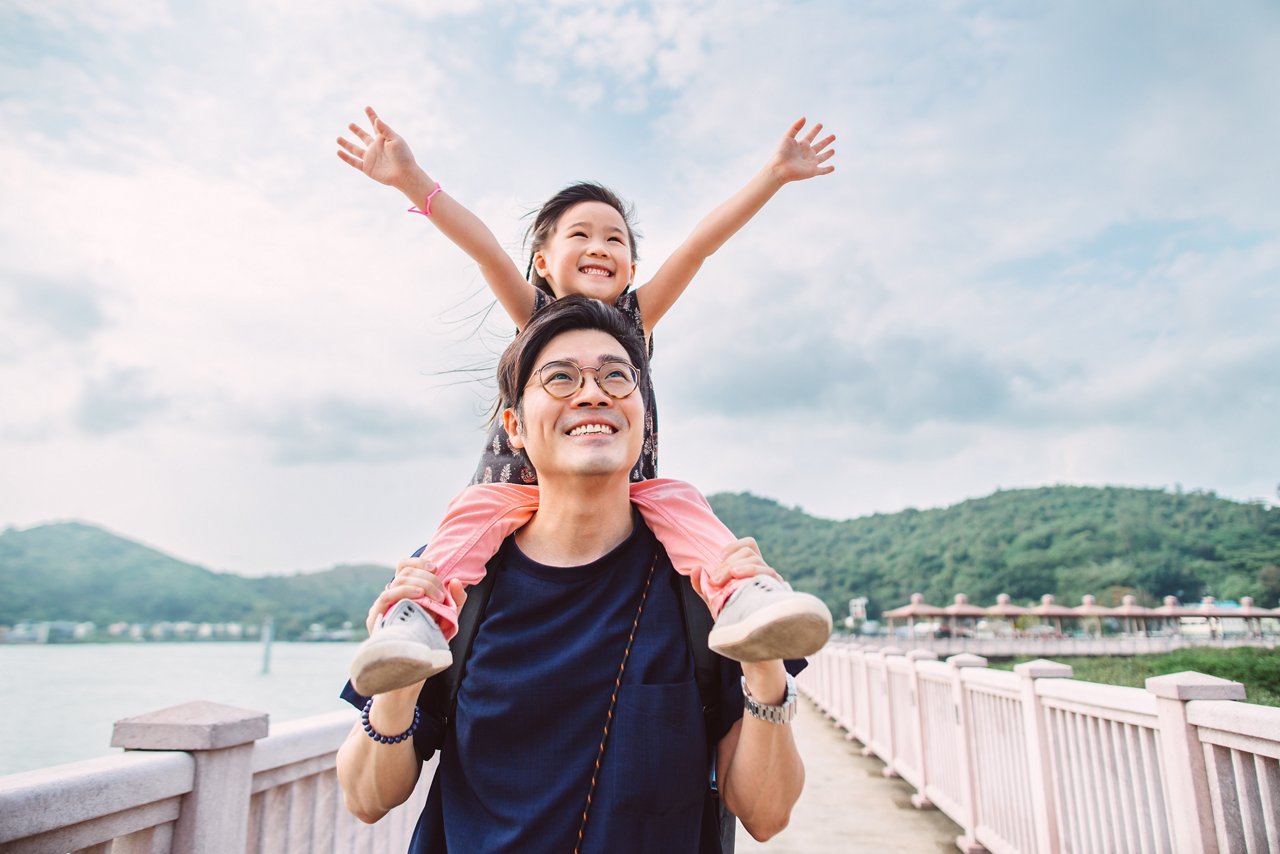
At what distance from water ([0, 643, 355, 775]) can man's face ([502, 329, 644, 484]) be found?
4434 mm

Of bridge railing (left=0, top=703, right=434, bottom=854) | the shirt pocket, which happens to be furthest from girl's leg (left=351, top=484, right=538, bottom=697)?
bridge railing (left=0, top=703, right=434, bottom=854)

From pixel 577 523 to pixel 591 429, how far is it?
21cm

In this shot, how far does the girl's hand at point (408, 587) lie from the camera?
1190 mm

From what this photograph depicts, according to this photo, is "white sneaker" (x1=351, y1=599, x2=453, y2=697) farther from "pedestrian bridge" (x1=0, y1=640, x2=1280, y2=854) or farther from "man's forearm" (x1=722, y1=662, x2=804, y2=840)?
"pedestrian bridge" (x1=0, y1=640, x2=1280, y2=854)

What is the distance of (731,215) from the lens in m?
2.25

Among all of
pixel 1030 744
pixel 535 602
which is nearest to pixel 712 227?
pixel 535 602

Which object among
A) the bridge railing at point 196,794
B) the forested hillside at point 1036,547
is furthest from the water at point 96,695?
the forested hillside at point 1036,547

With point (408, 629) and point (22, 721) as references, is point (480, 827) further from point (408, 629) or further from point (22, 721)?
point (22, 721)

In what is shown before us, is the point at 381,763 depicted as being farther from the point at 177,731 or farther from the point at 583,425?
the point at 177,731

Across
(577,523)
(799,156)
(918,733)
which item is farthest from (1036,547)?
(577,523)

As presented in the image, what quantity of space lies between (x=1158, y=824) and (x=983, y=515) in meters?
46.6

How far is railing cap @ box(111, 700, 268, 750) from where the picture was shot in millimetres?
1820

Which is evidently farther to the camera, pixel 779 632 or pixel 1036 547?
pixel 1036 547

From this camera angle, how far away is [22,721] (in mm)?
33375
